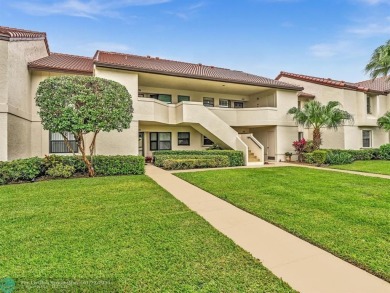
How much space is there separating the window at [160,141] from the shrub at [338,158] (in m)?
12.8

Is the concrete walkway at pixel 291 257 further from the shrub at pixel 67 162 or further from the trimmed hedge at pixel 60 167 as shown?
the shrub at pixel 67 162

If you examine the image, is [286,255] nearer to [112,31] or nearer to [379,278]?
[379,278]

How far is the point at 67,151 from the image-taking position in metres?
15.4

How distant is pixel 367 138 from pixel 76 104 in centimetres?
2674

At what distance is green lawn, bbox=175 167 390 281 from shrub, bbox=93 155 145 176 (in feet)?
9.02

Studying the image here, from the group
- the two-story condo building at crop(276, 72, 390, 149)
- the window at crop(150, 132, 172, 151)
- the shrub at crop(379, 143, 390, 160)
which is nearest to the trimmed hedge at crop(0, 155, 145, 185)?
the window at crop(150, 132, 172, 151)

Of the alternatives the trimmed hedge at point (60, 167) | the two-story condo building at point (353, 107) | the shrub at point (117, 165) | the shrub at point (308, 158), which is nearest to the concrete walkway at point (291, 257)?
the shrub at point (117, 165)

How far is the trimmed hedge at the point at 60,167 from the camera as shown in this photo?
9.76m

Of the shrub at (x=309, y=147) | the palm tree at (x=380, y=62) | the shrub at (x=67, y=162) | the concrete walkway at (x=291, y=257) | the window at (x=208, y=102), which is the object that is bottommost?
the concrete walkway at (x=291, y=257)

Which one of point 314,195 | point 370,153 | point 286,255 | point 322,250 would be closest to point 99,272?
point 286,255

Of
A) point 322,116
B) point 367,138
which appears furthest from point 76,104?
point 367,138

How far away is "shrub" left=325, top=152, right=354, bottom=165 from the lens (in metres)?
16.7

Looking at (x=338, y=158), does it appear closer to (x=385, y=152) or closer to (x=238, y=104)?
(x=385, y=152)

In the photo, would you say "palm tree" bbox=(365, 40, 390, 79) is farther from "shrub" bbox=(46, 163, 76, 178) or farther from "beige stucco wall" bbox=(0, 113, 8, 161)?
"beige stucco wall" bbox=(0, 113, 8, 161)
